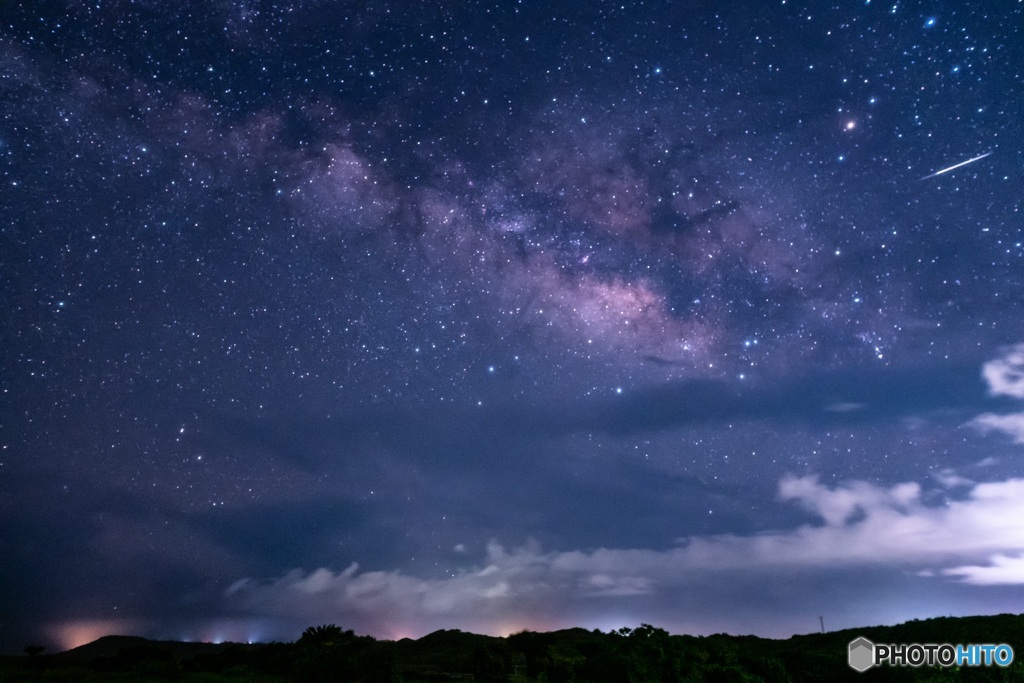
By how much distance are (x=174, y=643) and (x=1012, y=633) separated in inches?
3154

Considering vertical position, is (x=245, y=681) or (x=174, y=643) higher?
(x=245, y=681)

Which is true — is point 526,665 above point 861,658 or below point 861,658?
above

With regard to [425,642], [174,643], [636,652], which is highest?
[636,652]

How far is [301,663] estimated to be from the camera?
72.3 feet

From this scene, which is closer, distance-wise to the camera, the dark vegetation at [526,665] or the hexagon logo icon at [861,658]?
the dark vegetation at [526,665]

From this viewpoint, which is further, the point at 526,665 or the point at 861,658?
the point at 861,658

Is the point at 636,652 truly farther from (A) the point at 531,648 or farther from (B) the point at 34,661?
(B) the point at 34,661

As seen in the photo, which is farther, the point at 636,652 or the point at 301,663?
the point at 636,652

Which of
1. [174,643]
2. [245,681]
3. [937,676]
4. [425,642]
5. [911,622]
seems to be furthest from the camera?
[174,643]

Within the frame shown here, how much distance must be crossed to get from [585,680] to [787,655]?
12621mm

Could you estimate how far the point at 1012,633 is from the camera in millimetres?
32625

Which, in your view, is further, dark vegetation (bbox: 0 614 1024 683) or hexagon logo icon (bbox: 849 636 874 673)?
hexagon logo icon (bbox: 849 636 874 673)

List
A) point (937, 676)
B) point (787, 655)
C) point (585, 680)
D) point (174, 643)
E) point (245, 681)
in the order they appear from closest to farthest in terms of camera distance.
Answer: point (245, 681), point (585, 680), point (937, 676), point (787, 655), point (174, 643)

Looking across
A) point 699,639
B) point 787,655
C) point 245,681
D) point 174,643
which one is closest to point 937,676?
point 787,655
